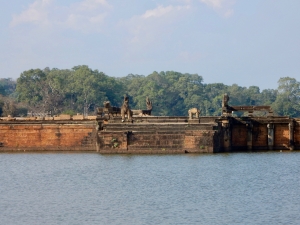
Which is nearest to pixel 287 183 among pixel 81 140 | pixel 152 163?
pixel 152 163

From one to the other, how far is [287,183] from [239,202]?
19.0 ft

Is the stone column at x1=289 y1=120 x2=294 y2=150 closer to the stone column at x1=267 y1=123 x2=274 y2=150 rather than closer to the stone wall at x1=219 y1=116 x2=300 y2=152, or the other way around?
the stone wall at x1=219 y1=116 x2=300 y2=152

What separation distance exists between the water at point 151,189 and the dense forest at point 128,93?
3591 centimetres

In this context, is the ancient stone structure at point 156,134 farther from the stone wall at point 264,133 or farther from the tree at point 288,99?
the tree at point 288,99

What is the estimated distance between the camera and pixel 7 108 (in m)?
79.5

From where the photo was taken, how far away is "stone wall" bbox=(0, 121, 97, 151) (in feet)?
172

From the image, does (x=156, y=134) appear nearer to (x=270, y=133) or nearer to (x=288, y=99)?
(x=270, y=133)

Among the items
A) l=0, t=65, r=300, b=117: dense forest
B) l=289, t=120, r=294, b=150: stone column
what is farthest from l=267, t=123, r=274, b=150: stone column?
l=0, t=65, r=300, b=117: dense forest

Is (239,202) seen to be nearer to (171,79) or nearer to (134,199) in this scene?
(134,199)

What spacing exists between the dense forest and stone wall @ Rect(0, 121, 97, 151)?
24.5 meters

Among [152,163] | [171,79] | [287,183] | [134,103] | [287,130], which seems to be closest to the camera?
[287,183]

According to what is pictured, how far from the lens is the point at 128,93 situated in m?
129

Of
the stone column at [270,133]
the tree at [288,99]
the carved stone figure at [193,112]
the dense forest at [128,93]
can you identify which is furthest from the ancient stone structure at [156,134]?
the tree at [288,99]

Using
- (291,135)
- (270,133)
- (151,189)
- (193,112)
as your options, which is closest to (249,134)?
(270,133)
